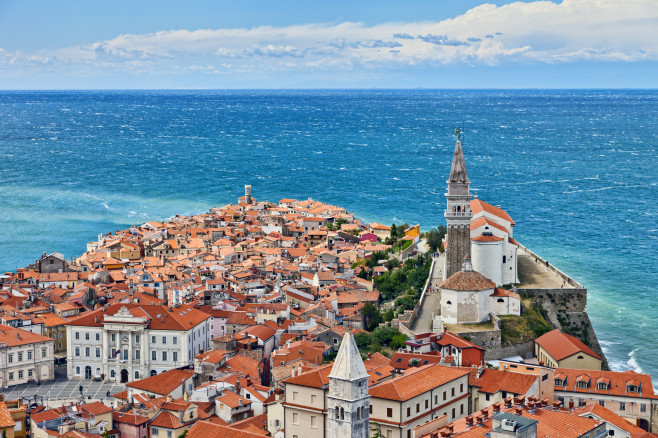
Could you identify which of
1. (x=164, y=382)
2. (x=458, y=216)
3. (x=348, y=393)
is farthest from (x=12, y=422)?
(x=458, y=216)

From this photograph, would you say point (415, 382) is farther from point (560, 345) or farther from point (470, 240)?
point (470, 240)

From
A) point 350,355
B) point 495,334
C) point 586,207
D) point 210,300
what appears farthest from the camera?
point 586,207

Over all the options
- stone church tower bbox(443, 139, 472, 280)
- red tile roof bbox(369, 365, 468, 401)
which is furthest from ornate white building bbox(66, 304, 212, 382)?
red tile roof bbox(369, 365, 468, 401)

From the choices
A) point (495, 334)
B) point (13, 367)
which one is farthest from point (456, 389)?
point (13, 367)

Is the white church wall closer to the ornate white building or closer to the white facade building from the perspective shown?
the white facade building

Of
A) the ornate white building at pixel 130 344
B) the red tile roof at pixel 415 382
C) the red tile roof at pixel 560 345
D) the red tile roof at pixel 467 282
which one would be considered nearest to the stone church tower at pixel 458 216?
the red tile roof at pixel 467 282

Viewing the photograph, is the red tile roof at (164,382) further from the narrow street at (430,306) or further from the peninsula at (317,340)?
the narrow street at (430,306)

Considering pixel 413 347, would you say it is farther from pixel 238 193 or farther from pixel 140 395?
pixel 238 193
